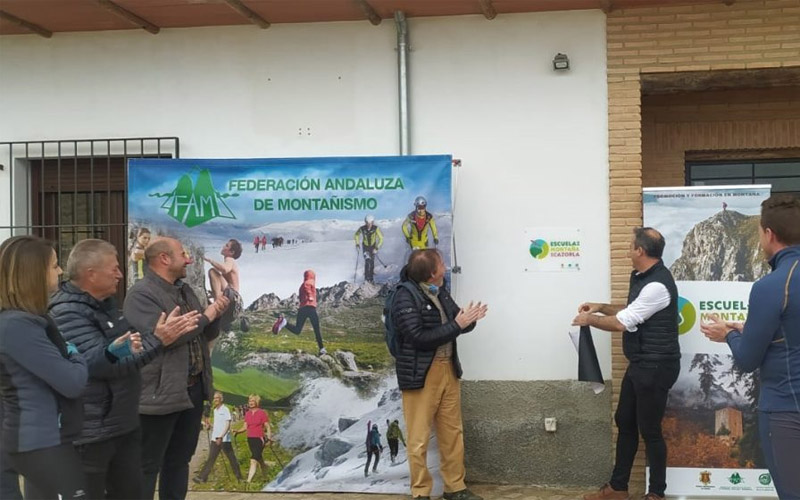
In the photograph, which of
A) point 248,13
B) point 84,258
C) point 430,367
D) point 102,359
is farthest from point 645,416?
point 248,13

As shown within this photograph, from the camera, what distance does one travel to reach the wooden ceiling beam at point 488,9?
6015 millimetres

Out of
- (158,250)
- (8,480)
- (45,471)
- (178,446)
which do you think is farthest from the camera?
(178,446)

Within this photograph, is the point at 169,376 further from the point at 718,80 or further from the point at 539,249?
the point at 718,80

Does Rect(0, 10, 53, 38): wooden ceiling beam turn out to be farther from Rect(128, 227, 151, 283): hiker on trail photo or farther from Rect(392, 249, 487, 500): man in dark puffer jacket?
Rect(392, 249, 487, 500): man in dark puffer jacket

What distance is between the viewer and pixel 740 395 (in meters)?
5.77

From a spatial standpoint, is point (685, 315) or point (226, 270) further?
point (226, 270)

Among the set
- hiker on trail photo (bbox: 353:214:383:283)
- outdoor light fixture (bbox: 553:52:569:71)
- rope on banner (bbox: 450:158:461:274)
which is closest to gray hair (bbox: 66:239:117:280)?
hiker on trail photo (bbox: 353:214:383:283)

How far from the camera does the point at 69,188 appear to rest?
7078 millimetres

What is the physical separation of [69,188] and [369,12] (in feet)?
10.0

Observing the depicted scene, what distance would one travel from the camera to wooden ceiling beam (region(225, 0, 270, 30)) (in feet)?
19.8

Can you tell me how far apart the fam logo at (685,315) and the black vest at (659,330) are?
0.29 metres

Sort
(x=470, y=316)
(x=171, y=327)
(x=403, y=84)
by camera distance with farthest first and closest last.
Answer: (x=403, y=84), (x=470, y=316), (x=171, y=327)

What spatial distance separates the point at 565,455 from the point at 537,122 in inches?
101

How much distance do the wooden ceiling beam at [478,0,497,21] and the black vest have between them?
7.44 feet
